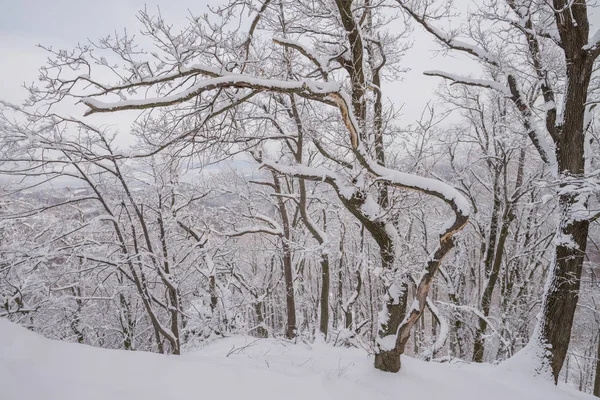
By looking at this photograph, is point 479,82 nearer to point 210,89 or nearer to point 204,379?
point 210,89

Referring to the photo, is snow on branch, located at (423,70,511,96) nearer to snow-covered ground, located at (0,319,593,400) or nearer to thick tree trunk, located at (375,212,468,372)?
thick tree trunk, located at (375,212,468,372)

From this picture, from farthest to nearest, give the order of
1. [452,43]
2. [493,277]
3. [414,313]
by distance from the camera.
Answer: [493,277]
[452,43]
[414,313]

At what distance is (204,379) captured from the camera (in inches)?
110

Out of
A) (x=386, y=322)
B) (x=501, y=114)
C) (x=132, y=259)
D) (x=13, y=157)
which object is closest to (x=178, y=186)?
(x=132, y=259)

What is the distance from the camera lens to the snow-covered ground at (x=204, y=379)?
2.18 meters

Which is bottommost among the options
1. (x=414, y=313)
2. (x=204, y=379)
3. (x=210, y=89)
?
(x=204, y=379)

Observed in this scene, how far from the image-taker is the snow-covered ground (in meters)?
2.18

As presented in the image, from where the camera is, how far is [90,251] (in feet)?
26.6

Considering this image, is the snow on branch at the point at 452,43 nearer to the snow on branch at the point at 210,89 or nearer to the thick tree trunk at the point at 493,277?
the snow on branch at the point at 210,89

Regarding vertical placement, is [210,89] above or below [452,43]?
below

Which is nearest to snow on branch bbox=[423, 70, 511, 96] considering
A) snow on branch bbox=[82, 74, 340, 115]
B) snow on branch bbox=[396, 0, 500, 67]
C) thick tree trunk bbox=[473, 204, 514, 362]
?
snow on branch bbox=[396, 0, 500, 67]

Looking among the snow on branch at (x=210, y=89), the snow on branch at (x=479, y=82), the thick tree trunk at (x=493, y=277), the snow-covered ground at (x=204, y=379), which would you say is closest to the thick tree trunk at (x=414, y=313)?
the snow-covered ground at (x=204, y=379)

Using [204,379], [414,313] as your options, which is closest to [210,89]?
[204,379]

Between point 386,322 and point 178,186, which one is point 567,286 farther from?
point 178,186
